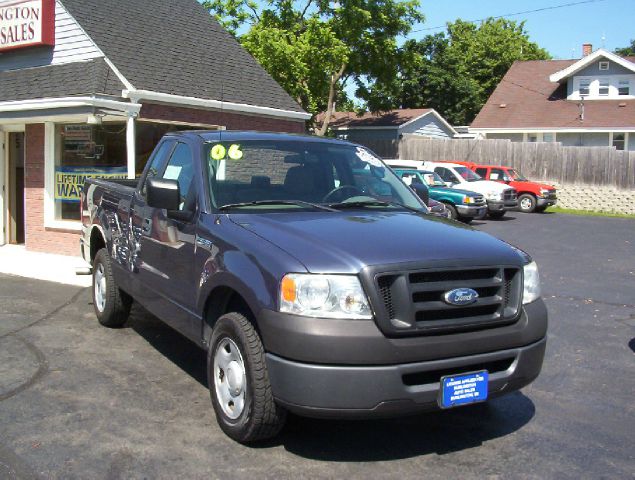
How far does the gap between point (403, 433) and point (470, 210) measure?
50.0 feet

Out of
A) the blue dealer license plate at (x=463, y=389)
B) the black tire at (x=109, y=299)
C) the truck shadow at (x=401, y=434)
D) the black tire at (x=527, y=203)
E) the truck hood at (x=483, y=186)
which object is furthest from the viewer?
the black tire at (x=527, y=203)

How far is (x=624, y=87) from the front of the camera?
113 feet

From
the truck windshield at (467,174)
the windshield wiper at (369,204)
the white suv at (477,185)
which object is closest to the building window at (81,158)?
the windshield wiper at (369,204)

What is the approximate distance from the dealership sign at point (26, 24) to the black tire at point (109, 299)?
23.9 feet

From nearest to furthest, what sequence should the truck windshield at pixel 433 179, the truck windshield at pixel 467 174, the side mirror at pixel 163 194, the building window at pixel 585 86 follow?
the side mirror at pixel 163 194 → the truck windshield at pixel 433 179 → the truck windshield at pixel 467 174 → the building window at pixel 585 86

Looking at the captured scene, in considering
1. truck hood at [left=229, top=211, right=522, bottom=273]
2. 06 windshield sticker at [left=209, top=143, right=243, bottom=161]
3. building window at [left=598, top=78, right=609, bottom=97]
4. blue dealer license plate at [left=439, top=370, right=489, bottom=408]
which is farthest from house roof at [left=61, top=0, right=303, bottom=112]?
building window at [left=598, top=78, right=609, bottom=97]

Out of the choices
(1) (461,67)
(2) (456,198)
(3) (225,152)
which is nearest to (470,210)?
(2) (456,198)

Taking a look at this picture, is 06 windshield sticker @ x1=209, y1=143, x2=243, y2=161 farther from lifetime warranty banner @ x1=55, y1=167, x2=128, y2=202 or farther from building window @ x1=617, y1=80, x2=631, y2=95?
building window @ x1=617, y1=80, x2=631, y2=95

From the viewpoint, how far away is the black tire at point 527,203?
969 inches

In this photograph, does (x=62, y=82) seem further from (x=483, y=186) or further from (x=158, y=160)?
(x=483, y=186)

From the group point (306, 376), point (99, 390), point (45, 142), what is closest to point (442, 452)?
point (306, 376)

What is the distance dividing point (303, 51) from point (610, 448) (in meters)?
22.9

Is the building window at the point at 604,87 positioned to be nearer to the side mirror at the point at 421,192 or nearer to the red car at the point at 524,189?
the red car at the point at 524,189

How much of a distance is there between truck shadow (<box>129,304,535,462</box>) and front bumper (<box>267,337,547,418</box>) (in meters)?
0.56
